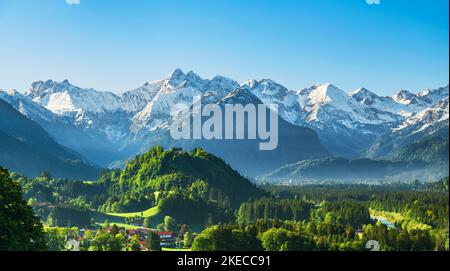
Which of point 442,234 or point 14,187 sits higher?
point 14,187

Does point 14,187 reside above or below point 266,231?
above
